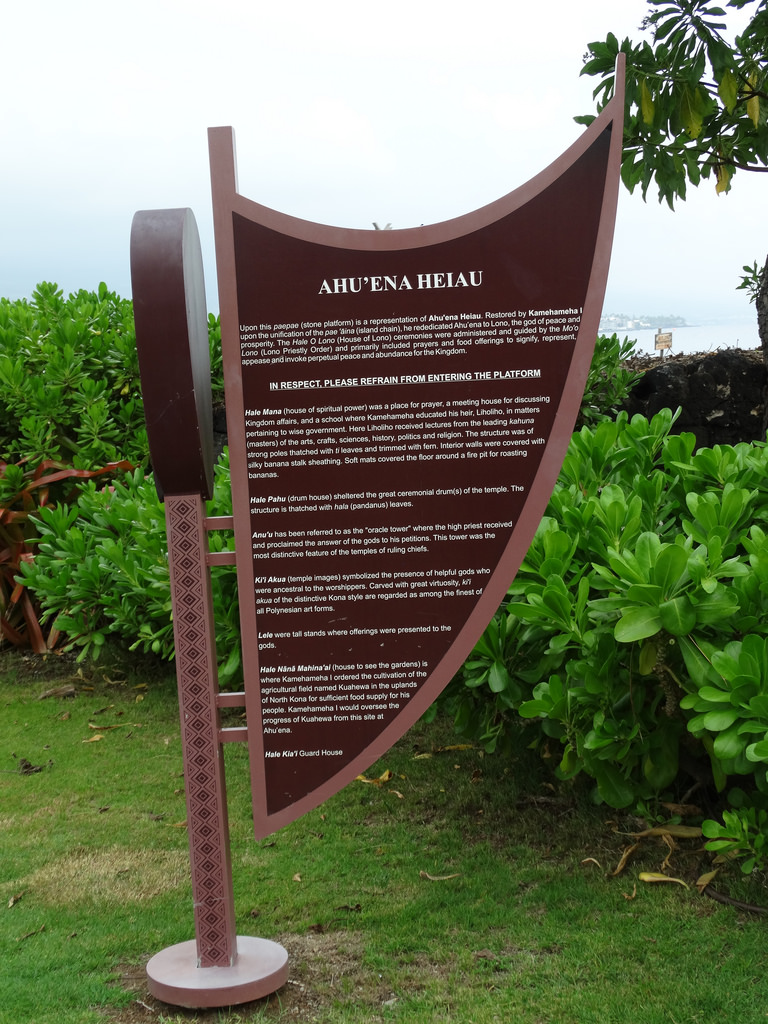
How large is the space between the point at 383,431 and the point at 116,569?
261 centimetres

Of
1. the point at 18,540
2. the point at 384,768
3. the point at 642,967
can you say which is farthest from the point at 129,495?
the point at 642,967

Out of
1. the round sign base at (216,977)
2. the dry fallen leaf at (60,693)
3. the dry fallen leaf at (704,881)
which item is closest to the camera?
the round sign base at (216,977)

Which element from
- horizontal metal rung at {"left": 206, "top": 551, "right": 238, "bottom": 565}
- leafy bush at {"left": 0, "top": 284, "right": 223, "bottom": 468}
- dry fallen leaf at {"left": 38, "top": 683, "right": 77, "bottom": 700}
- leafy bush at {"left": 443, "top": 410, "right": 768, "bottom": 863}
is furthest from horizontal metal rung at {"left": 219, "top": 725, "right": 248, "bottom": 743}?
leafy bush at {"left": 0, "top": 284, "right": 223, "bottom": 468}

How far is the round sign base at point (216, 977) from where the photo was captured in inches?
95.2

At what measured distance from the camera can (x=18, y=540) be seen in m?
5.79

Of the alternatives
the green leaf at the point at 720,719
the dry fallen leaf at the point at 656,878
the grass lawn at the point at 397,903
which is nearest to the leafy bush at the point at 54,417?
the grass lawn at the point at 397,903

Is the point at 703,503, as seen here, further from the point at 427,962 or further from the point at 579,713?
the point at 427,962

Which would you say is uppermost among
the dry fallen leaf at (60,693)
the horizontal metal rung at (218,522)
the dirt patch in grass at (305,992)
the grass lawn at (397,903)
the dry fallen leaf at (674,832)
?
the horizontal metal rung at (218,522)

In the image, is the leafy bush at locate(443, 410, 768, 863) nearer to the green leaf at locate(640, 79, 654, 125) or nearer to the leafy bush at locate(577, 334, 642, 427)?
the green leaf at locate(640, 79, 654, 125)

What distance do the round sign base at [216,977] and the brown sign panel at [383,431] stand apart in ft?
1.20

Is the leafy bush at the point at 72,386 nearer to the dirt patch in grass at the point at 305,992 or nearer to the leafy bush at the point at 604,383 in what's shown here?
the leafy bush at the point at 604,383

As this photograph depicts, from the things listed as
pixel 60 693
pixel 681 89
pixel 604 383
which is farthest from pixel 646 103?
pixel 60 693

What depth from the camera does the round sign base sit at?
7.93 feet

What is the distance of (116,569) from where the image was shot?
4691 mm
